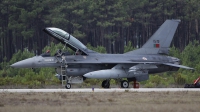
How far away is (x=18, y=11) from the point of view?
65.8 metres

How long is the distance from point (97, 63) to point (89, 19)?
126ft

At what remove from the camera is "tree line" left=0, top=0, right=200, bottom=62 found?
6562 cm

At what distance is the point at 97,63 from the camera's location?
1193 inches

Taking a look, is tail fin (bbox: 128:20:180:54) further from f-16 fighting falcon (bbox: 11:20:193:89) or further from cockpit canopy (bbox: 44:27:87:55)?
cockpit canopy (bbox: 44:27:87:55)

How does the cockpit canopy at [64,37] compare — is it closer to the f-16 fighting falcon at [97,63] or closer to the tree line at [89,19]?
the f-16 fighting falcon at [97,63]

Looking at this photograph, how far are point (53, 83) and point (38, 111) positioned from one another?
17700 millimetres

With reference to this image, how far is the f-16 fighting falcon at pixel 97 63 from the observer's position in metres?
29.6

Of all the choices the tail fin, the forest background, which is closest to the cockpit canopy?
the tail fin

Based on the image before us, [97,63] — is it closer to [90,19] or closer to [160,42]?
[160,42]

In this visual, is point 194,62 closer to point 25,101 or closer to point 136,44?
point 25,101

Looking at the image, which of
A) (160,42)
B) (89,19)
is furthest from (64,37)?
(89,19)

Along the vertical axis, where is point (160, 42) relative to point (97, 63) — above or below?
above

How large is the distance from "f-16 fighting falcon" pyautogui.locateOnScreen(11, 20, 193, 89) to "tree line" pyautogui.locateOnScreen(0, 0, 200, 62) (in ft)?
110

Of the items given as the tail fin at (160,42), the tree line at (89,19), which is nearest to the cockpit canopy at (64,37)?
the tail fin at (160,42)
